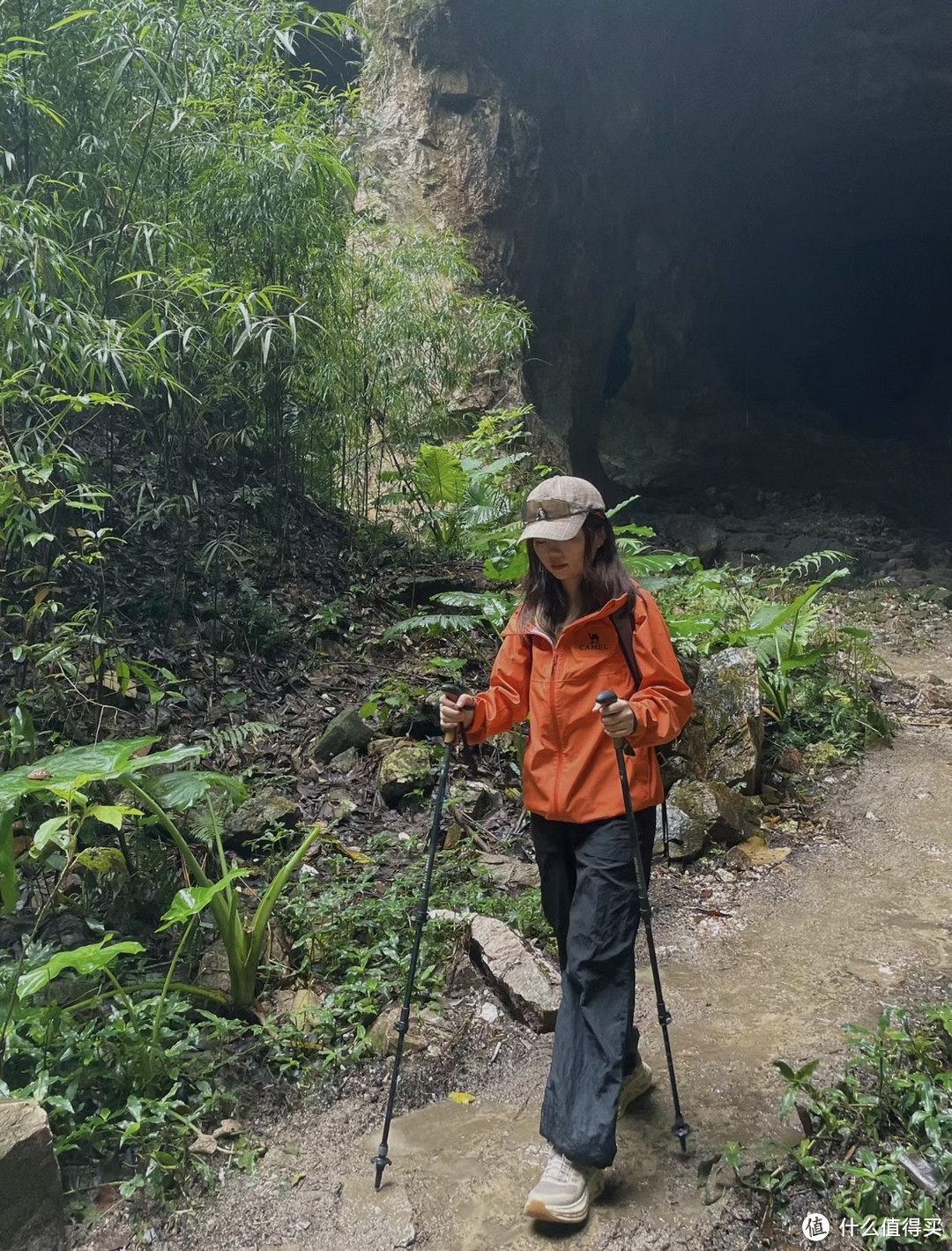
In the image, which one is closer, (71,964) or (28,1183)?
(28,1183)

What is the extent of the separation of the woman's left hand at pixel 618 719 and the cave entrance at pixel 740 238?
9.90 meters

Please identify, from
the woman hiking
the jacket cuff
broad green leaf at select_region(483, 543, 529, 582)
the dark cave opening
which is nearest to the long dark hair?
the woman hiking

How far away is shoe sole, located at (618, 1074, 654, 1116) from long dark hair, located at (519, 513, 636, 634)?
50.0 inches

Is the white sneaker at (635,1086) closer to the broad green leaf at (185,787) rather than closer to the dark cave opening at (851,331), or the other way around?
the broad green leaf at (185,787)

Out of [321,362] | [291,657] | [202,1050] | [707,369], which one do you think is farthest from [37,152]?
[707,369]

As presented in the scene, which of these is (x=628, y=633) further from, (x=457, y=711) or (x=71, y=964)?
(x=71, y=964)

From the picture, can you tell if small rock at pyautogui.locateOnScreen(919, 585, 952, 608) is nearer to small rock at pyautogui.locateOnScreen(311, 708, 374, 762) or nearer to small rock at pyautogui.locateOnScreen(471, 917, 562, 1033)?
small rock at pyautogui.locateOnScreen(311, 708, 374, 762)

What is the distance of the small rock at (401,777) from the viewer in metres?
4.27

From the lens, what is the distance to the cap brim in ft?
6.77

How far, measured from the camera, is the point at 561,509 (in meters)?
2.11

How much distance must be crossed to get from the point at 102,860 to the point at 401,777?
1.81 metres

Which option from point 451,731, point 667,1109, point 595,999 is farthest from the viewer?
point 667,1109

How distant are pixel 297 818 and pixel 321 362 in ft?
11.0

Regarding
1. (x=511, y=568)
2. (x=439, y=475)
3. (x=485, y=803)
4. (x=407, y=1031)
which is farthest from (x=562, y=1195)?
(x=439, y=475)
